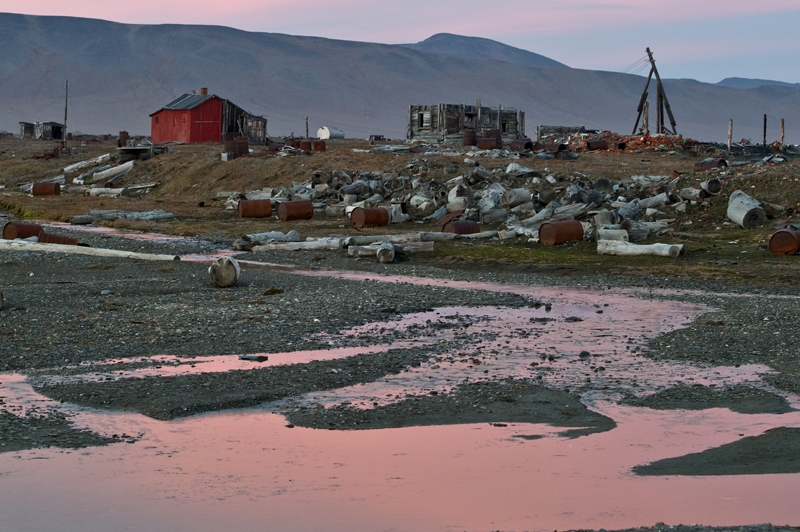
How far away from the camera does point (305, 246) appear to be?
21.4 m

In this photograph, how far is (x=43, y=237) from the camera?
21.4 metres

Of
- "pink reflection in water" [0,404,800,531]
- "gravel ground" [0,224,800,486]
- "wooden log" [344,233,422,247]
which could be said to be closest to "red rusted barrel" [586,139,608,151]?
"wooden log" [344,233,422,247]

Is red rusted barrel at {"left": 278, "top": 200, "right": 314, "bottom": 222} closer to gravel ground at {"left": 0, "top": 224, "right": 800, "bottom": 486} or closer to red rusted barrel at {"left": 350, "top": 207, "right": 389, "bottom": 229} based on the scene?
red rusted barrel at {"left": 350, "top": 207, "right": 389, "bottom": 229}

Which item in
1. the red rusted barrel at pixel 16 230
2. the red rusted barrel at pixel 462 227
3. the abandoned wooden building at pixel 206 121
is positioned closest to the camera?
Answer: the red rusted barrel at pixel 16 230

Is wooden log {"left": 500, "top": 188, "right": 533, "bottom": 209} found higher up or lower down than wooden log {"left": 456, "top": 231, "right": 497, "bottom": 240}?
higher up

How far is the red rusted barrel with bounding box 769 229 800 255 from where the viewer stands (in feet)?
61.1

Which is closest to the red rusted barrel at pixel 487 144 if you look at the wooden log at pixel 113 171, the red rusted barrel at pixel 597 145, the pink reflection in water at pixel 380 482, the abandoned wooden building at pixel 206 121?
the red rusted barrel at pixel 597 145

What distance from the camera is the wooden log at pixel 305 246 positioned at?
2127cm

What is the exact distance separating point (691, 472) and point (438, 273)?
11.2 metres

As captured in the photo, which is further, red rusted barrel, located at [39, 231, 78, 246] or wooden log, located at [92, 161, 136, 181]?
wooden log, located at [92, 161, 136, 181]

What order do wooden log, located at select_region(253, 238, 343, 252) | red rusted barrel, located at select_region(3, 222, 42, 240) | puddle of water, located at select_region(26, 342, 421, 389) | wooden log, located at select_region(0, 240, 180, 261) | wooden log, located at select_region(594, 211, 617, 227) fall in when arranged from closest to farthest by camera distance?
puddle of water, located at select_region(26, 342, 421, 389) → wooden log, located at select_region(0, 240, 180, 261) → wooden log, located at select_region(253, 238, 343, 252) → red rusted barrel, located at select_region(3, 222, 42, 240) → wooden log, located at select_region(594, 211, 617, 227)

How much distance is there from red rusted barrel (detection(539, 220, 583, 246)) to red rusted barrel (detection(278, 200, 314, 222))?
8280mm

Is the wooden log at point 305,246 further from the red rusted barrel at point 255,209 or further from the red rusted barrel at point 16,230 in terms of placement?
the red rusted barrel at point 255,209

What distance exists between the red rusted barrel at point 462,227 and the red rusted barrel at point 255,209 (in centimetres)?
729
